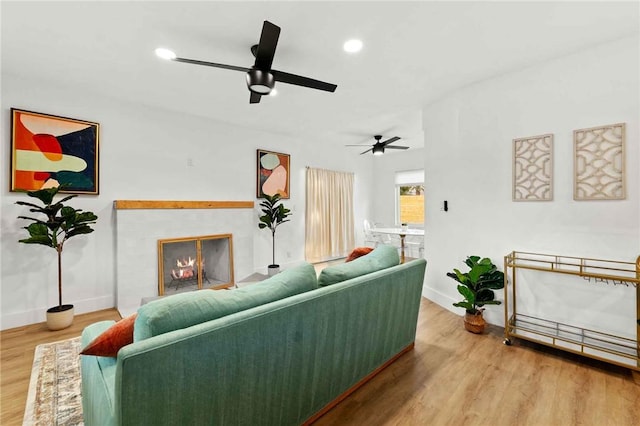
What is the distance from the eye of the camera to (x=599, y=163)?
226cm

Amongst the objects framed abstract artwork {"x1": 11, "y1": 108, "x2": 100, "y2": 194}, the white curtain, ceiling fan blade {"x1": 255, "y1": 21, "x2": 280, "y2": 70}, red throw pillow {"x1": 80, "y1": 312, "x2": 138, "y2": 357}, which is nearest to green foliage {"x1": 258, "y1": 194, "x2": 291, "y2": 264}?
the white curtain

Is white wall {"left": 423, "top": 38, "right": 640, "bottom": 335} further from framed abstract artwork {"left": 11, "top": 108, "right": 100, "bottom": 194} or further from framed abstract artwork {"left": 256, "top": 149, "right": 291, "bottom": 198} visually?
framed abstract artwork {"left": 11, "top": 108, "right": 100, "bottom": 194}

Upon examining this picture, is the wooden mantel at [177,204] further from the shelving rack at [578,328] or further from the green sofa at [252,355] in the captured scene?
the shelving rack at [578,328]

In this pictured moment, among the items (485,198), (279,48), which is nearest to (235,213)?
(279,48)

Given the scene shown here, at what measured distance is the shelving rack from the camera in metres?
2.03

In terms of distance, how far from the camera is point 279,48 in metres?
2.40

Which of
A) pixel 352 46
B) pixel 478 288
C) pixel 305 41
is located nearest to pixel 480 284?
pixel 478 288

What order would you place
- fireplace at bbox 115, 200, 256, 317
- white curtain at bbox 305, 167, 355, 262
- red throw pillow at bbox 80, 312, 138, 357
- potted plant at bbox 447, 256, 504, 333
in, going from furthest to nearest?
white curtain at bbox 305, 167, 355, 262
fireplace at bbox 115, 200, 256, 317
potted plant at bbox 447, 256, 504, 333
red throw pillow at bbox 80, 312, 138, 357

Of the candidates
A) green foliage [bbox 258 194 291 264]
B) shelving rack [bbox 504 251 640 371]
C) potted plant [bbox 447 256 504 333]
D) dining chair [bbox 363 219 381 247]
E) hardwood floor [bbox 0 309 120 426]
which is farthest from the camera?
dining chair [bbox 363 219 381 247]

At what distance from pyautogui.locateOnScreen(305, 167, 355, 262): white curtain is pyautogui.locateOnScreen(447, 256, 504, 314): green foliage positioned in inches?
135

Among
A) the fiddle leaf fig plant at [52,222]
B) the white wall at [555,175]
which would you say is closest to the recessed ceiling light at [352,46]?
the white wall at [555,175]

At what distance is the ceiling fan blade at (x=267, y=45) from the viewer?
1801mm

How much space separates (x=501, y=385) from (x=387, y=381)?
0.79m

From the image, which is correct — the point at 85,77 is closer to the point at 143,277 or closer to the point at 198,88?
the point at 198,88
